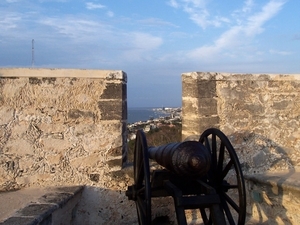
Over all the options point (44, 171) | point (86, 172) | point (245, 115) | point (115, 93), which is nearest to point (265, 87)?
point (245, 115)

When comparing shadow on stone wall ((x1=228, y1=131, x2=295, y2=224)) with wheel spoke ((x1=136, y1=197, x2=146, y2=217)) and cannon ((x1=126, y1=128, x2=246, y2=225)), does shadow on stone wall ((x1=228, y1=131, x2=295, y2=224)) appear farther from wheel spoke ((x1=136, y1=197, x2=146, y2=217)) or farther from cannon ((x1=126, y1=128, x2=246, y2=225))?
wheel spoke ((x1=136, y1=197, x2=146, y2=217))

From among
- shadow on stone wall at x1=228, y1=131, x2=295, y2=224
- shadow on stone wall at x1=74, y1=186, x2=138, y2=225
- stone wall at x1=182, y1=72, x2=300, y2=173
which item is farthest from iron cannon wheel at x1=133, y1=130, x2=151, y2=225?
shadow on stone wall at x1=228, y1=131, x2=295, y2=224

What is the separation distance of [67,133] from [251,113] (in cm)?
233

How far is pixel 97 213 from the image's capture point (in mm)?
4332

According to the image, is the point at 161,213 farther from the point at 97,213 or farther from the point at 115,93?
the point at 115,93

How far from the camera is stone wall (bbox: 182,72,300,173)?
461cm

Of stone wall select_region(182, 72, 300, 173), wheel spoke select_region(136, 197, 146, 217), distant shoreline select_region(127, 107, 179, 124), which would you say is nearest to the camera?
wheel spoke select_region(136, 197, 146, 217)

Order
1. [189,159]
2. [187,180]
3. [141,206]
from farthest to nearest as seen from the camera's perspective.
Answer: [141,206] < [187,180] < [189,159]

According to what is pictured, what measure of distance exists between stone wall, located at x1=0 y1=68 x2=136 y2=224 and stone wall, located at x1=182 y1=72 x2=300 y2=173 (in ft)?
3.07

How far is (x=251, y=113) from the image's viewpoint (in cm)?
482

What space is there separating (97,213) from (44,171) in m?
0.78

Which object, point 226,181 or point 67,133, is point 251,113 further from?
point 67,133

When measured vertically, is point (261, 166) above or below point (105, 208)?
above

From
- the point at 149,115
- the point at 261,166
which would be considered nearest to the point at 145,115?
the point at 149,115
